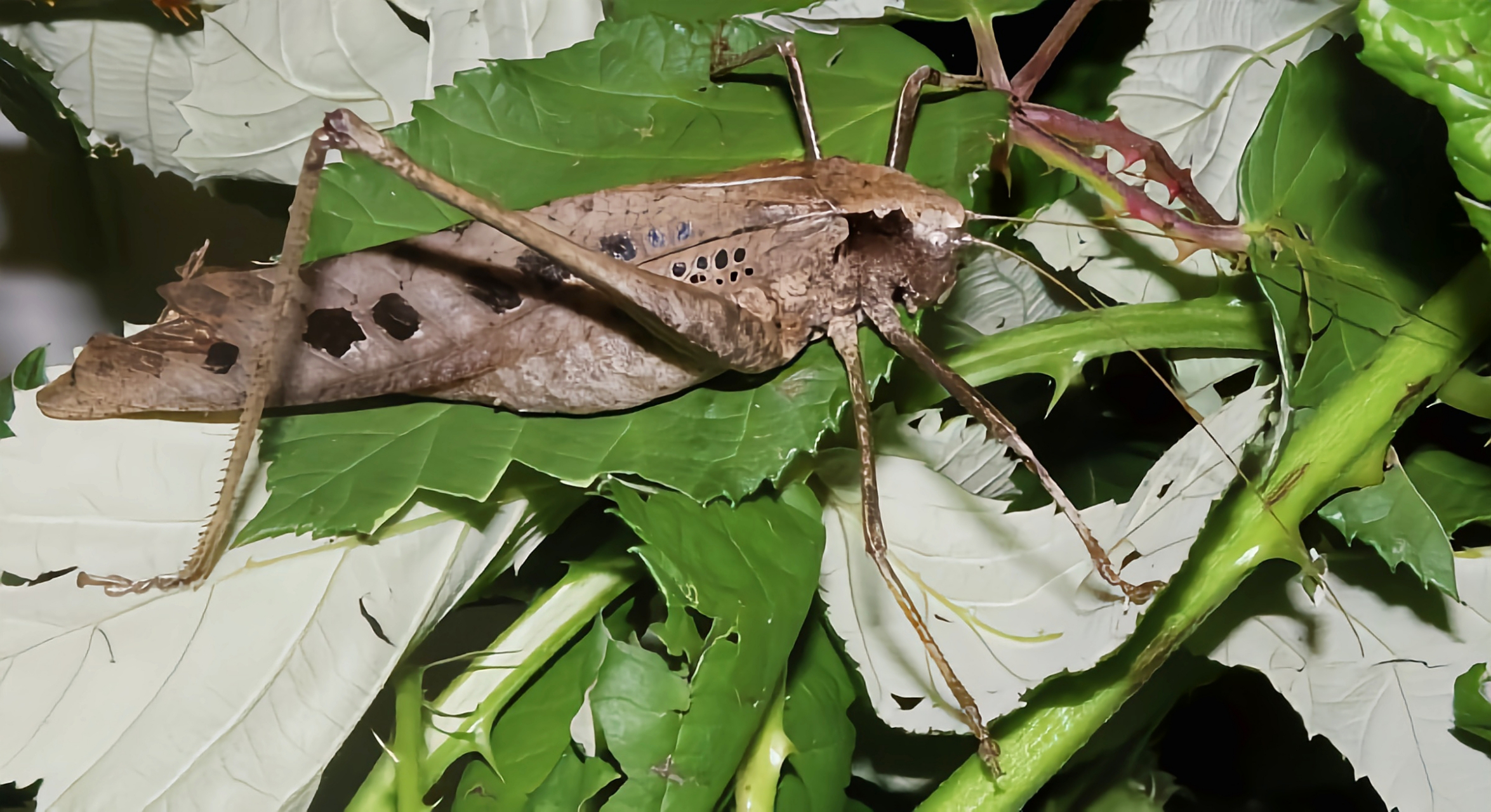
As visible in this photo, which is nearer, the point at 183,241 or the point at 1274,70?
the point at 1274,70

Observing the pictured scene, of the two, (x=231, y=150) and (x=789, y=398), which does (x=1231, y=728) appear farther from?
(x=231, y=150)

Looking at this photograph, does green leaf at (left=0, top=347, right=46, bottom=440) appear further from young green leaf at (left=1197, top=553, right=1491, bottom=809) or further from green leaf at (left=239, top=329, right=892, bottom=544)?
young green leaf at (left=1197, top=553, right=1491, bottom=809)

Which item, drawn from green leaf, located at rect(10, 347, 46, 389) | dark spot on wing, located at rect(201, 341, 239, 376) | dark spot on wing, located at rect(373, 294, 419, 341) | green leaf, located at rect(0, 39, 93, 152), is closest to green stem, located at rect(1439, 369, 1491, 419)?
dark spot on wing, located at rect(373, 294, 419, 341)

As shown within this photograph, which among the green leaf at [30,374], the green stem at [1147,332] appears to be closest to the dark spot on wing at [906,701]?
the green stem at [1147,332]

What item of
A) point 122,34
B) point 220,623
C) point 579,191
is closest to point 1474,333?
point 579,191

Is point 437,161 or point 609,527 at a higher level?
point 437,161

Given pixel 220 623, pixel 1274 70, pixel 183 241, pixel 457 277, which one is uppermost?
pixel 1274 70
